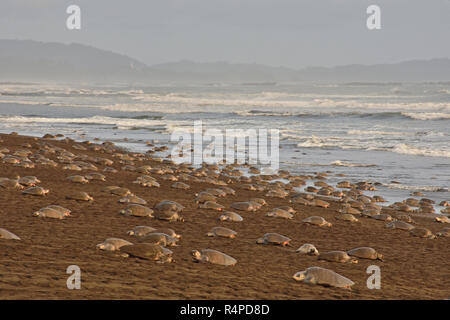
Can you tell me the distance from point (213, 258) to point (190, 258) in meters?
0.35

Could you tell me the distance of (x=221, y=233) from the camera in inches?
357

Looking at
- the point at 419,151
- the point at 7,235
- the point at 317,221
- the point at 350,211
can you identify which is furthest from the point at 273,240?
the point at 419,151

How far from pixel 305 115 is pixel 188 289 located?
149 feet

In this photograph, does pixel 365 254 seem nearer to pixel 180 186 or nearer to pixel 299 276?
pixel 299 276

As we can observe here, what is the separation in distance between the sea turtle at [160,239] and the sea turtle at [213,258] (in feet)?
2.24

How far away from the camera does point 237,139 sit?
103ft

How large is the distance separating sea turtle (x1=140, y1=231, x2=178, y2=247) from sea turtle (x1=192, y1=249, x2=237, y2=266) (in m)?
0.68

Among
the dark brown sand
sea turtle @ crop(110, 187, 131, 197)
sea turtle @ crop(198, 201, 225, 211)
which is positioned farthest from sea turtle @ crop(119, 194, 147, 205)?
sea turtle @ crop(198, 201, 225, 211)

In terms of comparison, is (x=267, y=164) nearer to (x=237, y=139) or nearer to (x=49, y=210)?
(x=237, y=139)

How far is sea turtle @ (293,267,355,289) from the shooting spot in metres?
6.76

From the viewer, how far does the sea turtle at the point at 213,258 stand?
288 inches

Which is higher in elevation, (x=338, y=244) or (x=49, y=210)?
(x=49, y=210)

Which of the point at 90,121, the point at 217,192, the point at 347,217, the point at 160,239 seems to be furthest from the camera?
the point at 90,121
